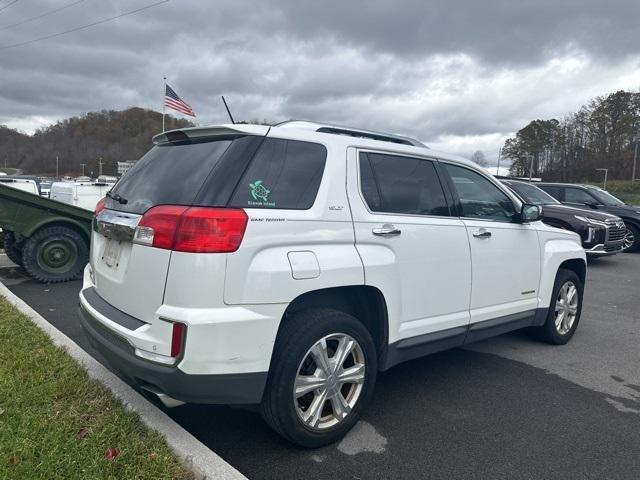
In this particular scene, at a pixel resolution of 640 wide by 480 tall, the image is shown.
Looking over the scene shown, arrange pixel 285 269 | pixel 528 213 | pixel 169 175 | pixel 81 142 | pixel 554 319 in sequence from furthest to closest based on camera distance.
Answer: pixel 81 142, pixel 554 319, pixel 528 213, pixel 169 175, pixel 285 269

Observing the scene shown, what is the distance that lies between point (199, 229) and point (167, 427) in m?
1.20

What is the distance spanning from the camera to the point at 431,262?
331cm

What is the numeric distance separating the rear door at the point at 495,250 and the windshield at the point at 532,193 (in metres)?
7.70

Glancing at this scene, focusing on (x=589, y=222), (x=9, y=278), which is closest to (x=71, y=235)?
(x=9, y=278)

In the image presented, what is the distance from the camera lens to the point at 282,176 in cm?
269

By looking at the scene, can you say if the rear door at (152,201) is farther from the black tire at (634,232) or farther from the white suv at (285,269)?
the black tire at (634,232)

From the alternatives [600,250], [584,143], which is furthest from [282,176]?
[584,143]

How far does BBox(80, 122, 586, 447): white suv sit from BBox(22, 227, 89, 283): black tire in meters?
4.51

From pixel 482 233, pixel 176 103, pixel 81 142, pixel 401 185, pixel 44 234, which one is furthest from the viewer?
pixel 81 142

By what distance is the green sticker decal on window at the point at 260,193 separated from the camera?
99.7 inches

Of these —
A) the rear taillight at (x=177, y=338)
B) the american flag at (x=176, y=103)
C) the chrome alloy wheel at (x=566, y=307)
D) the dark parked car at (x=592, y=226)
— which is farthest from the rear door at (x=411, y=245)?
the american flag at (x=176, y=103)

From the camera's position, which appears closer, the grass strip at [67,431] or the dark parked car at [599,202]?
the grass strip at [67,431]

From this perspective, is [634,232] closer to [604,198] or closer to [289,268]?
[604,198]

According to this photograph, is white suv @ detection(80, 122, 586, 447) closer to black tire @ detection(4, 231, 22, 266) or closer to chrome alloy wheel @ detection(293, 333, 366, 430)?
chrome alloy wheel @ detection(293, 333, 366, 430)
